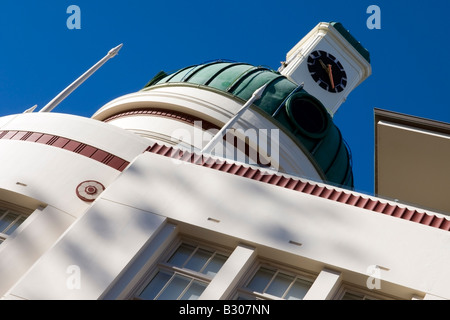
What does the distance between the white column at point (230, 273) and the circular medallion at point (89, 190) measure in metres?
4.04

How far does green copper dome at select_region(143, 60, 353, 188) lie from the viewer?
3399cm

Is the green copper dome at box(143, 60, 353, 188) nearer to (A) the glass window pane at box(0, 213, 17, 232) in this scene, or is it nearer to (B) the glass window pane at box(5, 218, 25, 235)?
(A) the glass window pane at box(0, 213, 17, 232)

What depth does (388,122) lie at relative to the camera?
18.9 metres

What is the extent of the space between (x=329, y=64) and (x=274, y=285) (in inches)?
1595

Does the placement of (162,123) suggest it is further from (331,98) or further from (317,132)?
(331,98)

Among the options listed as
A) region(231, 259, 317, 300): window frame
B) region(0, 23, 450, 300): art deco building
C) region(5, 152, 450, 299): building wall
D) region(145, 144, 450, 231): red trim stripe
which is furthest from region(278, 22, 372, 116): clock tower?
region(231, 259, 317, 300): window frame

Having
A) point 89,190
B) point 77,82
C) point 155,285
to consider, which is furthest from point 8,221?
point 77,82

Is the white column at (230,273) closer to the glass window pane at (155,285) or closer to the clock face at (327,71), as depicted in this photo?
the glass window pane at (155,285)

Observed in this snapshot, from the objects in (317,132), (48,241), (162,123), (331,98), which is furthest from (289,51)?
(48,241)

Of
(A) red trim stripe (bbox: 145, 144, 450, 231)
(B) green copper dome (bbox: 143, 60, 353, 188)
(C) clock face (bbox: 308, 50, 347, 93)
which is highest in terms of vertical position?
(C) clock face (bbox: 308, 50, 347, 93)

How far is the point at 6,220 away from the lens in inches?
661

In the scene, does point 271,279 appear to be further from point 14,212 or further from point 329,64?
point 329,64

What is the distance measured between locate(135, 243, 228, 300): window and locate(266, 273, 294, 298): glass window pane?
38.9 inches
